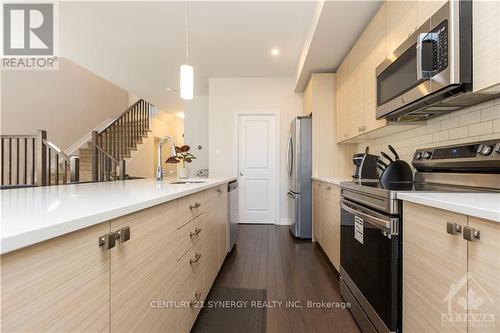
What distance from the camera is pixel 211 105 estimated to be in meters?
4.60

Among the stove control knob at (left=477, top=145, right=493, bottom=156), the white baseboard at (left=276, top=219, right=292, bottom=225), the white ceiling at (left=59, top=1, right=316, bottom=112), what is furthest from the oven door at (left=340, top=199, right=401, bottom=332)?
the white baseboard at (left=276, top=219, right=292, bottom=225)

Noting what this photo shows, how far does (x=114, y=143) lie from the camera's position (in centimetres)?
586

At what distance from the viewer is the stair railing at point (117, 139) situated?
4.88 meters

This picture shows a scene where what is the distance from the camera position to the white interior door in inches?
179

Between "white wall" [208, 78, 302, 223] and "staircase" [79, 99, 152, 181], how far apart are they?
1.85 meters

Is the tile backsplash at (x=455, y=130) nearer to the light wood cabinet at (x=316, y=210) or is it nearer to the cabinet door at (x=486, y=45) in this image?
the cabinet door at (x=486, y=45)

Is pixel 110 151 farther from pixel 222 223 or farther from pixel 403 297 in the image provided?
pixel 403 297

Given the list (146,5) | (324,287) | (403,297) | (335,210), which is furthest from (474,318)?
(146,5)

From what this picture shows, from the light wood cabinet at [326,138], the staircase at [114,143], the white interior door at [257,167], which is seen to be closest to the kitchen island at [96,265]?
the light wood cabinet at [326,138]

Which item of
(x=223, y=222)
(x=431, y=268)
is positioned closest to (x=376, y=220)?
(x=431, y=268)

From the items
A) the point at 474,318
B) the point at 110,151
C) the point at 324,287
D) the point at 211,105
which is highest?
the point at 211,105

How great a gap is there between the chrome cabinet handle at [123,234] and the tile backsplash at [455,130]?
1.83m

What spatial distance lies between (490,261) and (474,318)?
19cm

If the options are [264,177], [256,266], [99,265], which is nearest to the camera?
[99,265]
